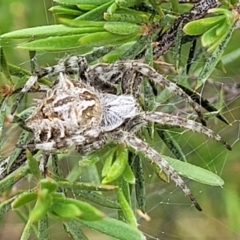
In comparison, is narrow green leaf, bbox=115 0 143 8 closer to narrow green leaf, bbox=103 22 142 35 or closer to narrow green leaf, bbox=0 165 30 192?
narrow green leaf, bbox=103 22 142 35

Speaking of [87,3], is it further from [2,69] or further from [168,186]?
[168,186]

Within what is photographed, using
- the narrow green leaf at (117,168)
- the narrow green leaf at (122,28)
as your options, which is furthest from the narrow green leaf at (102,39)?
the narrow green leaf at (117,168)

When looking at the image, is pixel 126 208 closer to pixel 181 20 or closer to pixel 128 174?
pixel 128 174

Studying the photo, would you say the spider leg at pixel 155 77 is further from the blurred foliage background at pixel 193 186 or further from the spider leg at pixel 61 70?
the blurred foliage background at pixel 193 186

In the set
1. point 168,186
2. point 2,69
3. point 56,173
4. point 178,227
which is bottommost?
point 178,227

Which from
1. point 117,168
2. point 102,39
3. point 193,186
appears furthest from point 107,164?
point 193,186

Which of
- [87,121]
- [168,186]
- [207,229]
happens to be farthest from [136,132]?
[207,229]

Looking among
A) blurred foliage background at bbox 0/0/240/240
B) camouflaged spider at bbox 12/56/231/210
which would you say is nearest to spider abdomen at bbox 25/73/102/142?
camouflaged spider at bbox 12/56/231/210
